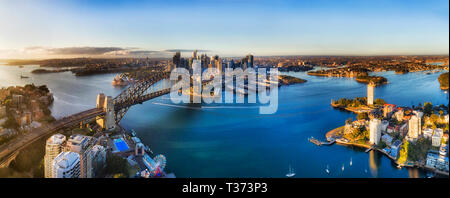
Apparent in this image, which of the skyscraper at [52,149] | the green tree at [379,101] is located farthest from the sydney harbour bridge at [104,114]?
the green tree at [379,101]

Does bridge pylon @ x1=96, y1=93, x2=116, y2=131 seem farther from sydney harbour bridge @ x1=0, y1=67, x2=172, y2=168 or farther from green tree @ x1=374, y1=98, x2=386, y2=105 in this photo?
green tree @ x1=374, y1=98, x2=386, y2=105

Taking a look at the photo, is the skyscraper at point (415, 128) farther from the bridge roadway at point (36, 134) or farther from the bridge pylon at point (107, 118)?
the bridge pylon at point (107, 118)

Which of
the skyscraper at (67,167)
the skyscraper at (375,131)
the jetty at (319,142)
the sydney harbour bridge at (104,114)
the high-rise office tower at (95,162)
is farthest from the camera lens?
the jetty at (319,142)

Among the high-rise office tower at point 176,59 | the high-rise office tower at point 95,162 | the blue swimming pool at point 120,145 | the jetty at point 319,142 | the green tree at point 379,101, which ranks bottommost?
the jetty at point 319,142

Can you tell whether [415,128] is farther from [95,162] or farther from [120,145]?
[120,145]

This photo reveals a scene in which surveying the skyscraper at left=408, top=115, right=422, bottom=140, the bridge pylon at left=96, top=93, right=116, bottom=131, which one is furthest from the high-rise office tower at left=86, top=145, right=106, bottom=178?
the skyscraper at left=408, top=115, right=422, bottom=140

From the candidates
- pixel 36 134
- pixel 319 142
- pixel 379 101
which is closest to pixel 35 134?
pixel 36 134

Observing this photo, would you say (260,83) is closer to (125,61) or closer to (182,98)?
(182,98)
